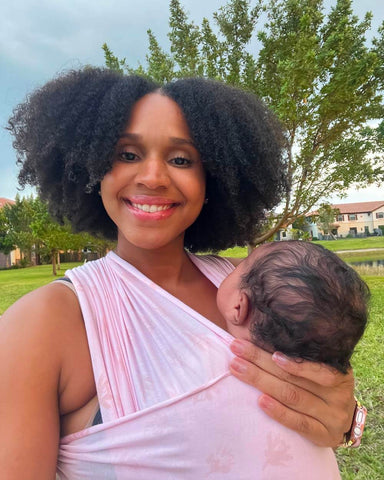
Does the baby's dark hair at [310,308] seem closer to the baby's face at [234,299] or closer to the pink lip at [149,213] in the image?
the baby's face at [234,299]

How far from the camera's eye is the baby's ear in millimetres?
1287

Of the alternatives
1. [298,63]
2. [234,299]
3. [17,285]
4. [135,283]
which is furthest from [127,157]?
[17,285]

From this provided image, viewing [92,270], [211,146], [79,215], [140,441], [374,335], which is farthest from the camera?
[374,335]

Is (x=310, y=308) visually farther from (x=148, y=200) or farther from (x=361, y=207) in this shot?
(x=361, y=207)

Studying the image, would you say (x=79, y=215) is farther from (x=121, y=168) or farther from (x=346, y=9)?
(x=346, y=9)

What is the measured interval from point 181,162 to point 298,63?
657 centimetres

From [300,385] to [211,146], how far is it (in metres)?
0.89

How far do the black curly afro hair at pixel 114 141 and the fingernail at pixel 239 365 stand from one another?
0.76 m

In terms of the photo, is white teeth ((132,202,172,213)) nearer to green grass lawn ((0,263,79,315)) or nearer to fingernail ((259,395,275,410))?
fingernail ((259,395,275,410))

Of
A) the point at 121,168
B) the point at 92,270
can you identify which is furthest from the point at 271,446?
the point at 121,168

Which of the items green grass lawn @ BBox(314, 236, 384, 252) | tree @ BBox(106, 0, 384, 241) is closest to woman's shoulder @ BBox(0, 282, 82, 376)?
tree @ BBox(106, 0, 384, 241)

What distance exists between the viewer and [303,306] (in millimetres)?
1200

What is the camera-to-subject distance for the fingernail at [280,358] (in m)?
1.12

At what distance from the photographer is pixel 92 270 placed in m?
1.31
